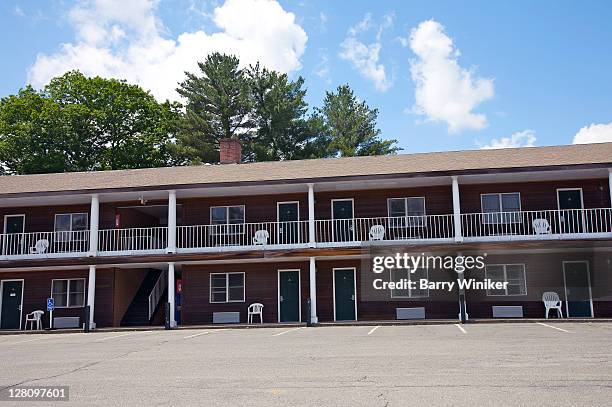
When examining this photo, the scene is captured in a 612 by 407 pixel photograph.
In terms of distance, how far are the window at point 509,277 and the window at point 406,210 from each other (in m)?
3.08

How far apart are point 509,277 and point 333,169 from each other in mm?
7438

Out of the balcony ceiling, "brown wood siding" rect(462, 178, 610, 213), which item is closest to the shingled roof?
the balcony ceiling

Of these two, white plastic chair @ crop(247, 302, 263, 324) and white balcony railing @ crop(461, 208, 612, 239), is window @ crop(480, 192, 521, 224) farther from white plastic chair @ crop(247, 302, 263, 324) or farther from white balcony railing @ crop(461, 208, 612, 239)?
white plastic chair @ crop(247, 302, 263, 324)

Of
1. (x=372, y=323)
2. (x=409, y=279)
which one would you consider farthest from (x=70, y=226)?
(x=409, y=279)

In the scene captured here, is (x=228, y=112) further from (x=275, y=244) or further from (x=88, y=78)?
(x=275, y=244)

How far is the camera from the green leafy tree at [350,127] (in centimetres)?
4903

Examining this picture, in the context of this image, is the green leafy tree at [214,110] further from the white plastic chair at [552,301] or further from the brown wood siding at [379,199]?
the white plastic chair at [552,301]

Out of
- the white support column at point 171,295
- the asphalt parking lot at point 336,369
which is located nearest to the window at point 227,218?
the white support column at point 171,295

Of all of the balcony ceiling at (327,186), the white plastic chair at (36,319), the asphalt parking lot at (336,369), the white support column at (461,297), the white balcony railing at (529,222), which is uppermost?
the balcony ceiling at (327,186)

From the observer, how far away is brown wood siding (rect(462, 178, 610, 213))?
23.5m

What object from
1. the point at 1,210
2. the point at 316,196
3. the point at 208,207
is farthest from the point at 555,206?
the point at 1,210

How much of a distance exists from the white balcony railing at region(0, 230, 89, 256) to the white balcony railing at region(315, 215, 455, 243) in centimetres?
948

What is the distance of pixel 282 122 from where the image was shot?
45.4m

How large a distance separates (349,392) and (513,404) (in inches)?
81.1
